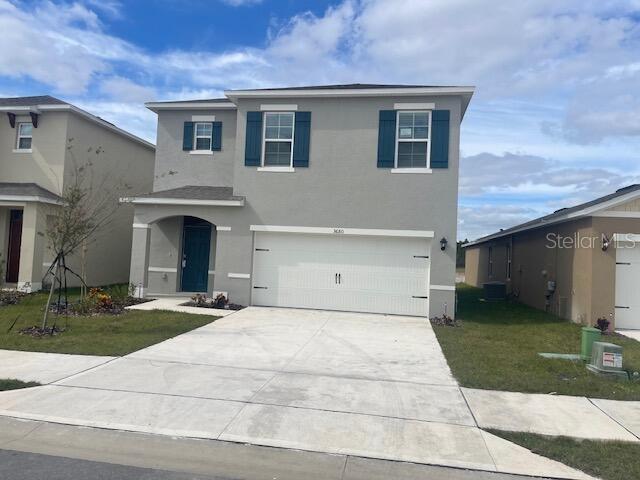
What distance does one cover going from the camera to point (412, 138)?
575 inches

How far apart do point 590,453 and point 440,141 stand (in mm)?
10263

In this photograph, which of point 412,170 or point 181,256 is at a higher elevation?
point 412,170

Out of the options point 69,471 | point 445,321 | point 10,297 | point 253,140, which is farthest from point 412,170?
point 10,297

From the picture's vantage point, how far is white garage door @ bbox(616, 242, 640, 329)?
528 inches

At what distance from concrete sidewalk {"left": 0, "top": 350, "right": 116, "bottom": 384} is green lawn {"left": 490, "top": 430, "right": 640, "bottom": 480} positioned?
6.01 metres

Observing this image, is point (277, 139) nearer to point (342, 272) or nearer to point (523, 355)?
point (342, 272)

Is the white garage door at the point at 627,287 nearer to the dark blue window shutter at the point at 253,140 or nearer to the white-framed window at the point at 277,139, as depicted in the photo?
the white-framed window at the point at 277,139

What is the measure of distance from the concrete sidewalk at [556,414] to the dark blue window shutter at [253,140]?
987 cm

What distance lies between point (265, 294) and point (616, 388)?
31.8 feet

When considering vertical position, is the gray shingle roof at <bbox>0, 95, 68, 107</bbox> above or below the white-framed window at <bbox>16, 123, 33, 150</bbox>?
above

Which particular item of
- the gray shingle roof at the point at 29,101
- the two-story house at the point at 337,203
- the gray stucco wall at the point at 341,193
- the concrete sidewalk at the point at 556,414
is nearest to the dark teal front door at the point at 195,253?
the two-story house at the point at 337,203

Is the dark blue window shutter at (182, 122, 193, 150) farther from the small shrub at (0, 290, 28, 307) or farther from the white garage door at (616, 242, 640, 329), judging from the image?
the white garage door at (616, 242, 640, 329)

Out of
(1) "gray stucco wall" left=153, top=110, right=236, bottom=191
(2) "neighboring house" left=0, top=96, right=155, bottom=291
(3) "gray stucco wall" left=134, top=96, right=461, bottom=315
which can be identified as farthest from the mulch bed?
(1) "gray stucco wall" left=153, top=110, right=236, bottom=191

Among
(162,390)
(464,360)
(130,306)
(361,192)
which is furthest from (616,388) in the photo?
(130,306)
